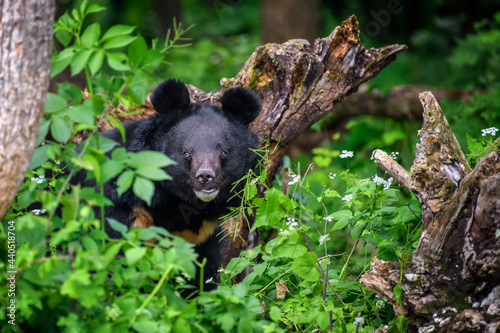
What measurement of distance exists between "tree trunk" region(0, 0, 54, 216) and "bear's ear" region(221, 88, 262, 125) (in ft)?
7.49

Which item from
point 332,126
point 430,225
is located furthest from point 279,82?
point 332,126

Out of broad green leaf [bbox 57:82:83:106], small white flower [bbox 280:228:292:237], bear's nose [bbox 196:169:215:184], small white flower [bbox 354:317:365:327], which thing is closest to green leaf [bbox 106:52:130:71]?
broad green leaf [bbox 57:82:83:106]

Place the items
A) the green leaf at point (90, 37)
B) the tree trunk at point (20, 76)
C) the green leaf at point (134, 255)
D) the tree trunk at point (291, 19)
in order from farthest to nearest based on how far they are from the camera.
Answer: the tree trunk at point (291, 19) → the green leaf at point (90, 37) → the tree trunk at point (20, 76) → the green leaf at point (134, 255)

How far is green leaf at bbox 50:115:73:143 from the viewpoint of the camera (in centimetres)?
302

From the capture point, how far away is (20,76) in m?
2.97

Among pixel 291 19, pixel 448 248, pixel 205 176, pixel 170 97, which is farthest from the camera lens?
pixel 291 19

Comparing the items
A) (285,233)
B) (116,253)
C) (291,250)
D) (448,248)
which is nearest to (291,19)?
(285,233)

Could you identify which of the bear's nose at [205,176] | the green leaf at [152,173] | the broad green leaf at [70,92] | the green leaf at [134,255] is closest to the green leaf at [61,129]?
the broad green leaf at [70,92]

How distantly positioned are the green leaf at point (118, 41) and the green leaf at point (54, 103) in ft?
1.20

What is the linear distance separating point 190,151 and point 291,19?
27.6 ft

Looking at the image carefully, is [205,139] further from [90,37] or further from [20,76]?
[20,76]

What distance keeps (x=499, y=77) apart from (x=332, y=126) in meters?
3.09

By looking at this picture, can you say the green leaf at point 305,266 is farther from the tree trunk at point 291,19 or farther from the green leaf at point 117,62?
the tree trunk at point 291,19

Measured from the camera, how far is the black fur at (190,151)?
4.76m
